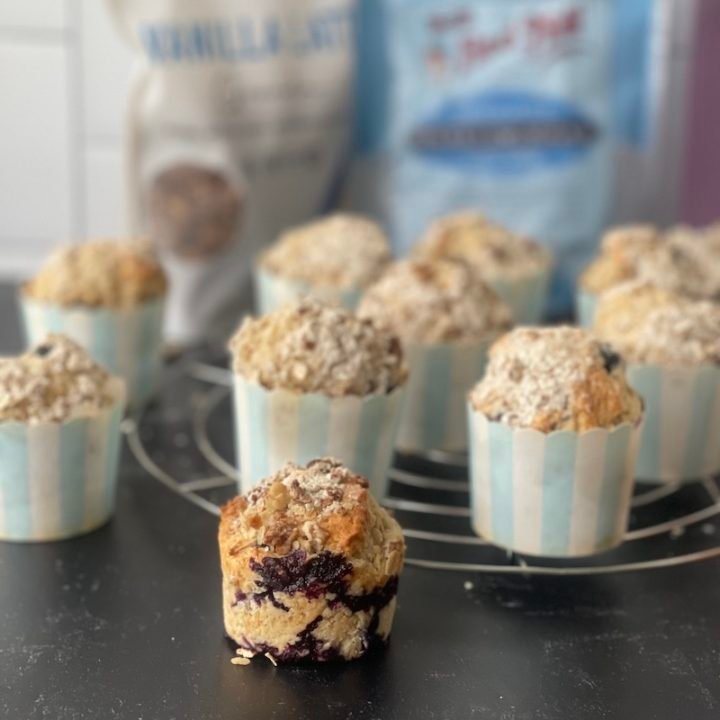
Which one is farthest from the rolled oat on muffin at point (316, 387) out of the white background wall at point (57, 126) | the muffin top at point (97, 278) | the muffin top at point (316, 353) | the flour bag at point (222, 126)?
the white background wall at point (57, 126)

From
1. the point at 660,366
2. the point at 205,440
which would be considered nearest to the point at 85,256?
the point at 205,440

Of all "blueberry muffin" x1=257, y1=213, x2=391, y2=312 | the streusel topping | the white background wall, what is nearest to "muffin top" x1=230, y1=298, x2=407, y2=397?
the streusel topping

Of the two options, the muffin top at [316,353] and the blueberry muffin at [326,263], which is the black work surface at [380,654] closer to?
the muffin top at [316,353]

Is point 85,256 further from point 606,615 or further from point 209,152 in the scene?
point 606,615

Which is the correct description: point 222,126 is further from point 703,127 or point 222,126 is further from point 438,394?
point 703,127

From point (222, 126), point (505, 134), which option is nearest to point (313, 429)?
point (222, 126)

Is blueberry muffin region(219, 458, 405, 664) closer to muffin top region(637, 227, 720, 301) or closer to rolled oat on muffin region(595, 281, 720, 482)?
rolled oat on muffin region(595, 281, 720, 482)
